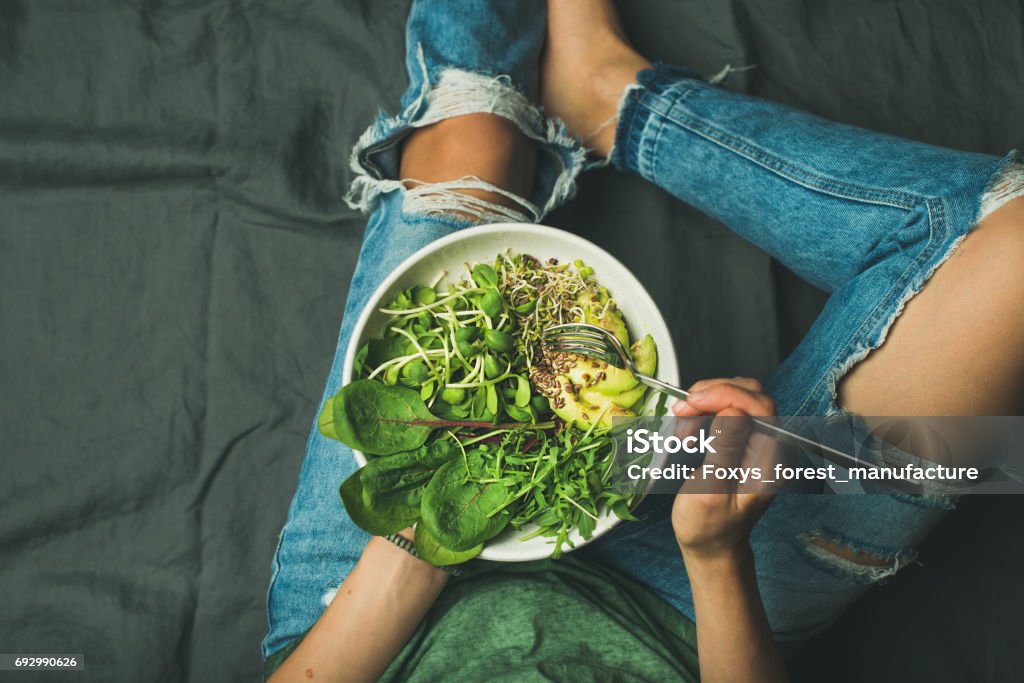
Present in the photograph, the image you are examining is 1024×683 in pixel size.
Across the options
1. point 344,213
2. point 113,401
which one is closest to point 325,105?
point 344,213

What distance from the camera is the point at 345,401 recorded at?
62 centimetres

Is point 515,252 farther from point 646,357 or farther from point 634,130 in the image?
point 634,130

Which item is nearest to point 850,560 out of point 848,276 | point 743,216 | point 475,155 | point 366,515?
point 848,276

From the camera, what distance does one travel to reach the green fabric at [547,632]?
2.22 feet

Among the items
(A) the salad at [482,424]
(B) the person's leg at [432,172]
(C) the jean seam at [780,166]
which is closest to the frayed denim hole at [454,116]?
(B) the person's leg at [432,172]

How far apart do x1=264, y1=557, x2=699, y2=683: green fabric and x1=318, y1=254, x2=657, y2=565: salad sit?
13 centimetres

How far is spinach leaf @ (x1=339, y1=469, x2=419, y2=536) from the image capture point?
605 millimetres

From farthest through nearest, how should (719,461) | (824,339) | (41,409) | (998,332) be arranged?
(41,409)
(824,339)
(998,332)
(719,461)

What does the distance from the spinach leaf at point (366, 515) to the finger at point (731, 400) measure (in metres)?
0.28

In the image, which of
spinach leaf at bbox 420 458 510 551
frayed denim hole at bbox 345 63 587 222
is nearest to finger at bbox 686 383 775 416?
spinach leaf at bbox 420 458 510 551

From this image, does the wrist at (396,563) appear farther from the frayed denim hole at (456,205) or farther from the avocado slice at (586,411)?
the frayed denim hole at (456,205)

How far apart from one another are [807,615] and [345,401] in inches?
23.0

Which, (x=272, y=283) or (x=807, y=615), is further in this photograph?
(x=272, y=283)

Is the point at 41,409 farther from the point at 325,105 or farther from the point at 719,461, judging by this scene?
the point at 719,461
